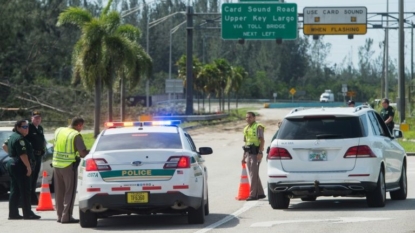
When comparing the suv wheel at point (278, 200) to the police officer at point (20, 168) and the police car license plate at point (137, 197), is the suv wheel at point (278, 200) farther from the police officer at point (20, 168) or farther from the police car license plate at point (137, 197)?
the police officer at point (20, 168)

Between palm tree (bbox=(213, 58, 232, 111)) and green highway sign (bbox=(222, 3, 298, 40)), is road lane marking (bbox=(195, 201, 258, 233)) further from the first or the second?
palm tree (bbox=(213, 58, 232, 111))

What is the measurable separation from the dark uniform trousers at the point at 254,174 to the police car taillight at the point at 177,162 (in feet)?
15.0

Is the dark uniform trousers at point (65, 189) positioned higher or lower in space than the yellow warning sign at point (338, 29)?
lower

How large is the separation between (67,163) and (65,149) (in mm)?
225

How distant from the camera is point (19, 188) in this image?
16953mm

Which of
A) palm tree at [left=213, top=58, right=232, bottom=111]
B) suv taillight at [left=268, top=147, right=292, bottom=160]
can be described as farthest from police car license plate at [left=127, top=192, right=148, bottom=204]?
palm tree at [left=213, top=58, right=232, bottom=111]

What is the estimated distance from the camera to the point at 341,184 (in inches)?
663

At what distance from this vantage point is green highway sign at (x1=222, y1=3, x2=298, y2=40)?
52062mm

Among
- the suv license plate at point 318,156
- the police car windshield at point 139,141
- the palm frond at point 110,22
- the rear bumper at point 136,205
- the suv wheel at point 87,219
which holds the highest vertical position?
the palm frond at point 110,22

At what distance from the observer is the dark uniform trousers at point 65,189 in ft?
52.9

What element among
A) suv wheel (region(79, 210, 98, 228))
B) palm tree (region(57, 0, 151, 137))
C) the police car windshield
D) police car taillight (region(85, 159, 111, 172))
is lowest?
suv wheel (region(79, 210, 98, 228))

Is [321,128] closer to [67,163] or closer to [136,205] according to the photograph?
[136,205]

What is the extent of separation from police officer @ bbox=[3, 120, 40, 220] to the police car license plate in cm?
289

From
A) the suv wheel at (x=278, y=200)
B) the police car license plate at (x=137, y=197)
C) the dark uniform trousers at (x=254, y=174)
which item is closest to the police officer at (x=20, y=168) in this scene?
the police car license plate at (x=137, y=197)
